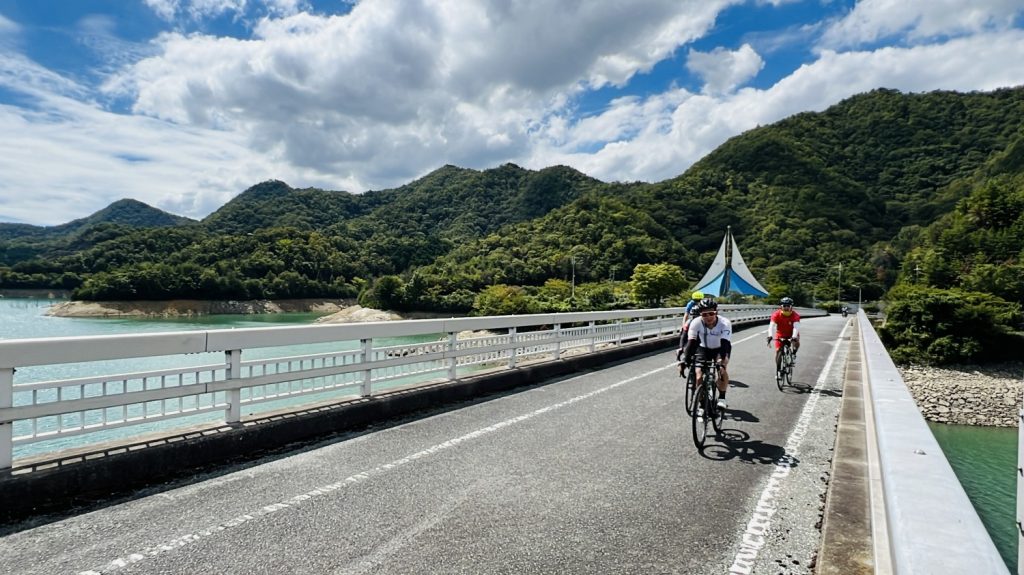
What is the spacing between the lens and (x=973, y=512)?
77.0 inches

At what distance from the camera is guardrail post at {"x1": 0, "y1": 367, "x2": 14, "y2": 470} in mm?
3801

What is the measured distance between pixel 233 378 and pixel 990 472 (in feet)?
91.5

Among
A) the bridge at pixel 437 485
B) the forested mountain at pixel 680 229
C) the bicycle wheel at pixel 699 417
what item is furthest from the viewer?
the forested mountain at pixel 680 229

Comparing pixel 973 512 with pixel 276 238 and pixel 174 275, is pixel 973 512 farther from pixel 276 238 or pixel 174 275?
pixel 276 238

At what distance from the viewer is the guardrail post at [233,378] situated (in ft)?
17.5

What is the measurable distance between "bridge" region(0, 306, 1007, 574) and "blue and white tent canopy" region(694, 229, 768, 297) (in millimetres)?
63747

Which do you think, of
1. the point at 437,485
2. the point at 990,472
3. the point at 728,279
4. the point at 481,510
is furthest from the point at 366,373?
the point at 728,279

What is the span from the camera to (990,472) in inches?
863

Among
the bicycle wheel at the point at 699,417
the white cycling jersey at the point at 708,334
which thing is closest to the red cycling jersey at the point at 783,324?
the white cycling jersey at the point at 708,334

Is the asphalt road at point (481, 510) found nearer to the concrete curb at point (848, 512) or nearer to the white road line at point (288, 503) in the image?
the white road line at point (288, 503)

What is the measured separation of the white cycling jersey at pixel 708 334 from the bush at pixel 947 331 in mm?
→ 47488

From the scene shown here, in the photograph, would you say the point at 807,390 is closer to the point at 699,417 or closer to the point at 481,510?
the point at 699,417

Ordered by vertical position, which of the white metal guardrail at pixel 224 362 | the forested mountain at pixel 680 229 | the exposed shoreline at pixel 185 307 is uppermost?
the forested mountain at pixel 680 229

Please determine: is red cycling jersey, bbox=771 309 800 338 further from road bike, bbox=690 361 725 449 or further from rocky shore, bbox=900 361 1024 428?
rocky shore, bbox=900 361 1024 428
